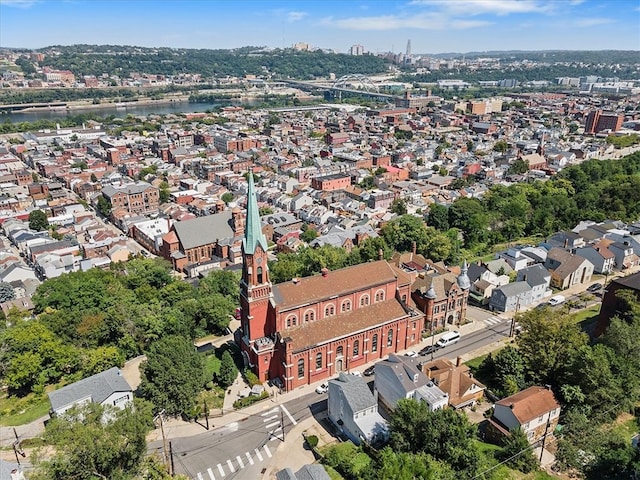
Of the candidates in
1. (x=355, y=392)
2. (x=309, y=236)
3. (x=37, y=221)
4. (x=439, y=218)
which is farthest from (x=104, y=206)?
(x=355, y=392)

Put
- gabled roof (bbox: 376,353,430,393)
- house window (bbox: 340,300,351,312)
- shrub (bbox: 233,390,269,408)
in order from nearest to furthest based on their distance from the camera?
gabled roof (bbox: 376,353,430,393), shrub (bbox: 233,390,269,408), house window (bbox: 340,300,351,312)

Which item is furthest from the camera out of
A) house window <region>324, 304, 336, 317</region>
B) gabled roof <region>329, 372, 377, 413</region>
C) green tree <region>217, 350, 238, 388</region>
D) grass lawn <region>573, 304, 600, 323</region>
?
grass lawn <region>573, 304, 600, 323</region>

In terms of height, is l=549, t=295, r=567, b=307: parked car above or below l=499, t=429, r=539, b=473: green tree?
below

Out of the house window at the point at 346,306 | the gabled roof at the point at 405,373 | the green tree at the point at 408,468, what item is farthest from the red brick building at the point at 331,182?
the green tree at the point at 408,468

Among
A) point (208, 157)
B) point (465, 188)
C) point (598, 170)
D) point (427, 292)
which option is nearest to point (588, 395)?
point (427, 292)

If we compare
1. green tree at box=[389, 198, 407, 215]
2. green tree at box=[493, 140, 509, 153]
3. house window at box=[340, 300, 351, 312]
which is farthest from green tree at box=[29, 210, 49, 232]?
green tree at box=[493, 140, 509, 153]

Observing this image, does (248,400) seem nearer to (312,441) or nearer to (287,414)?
(287,414)

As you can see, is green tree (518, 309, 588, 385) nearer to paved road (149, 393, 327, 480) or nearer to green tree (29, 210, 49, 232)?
paved road (149, 393, 327, 480)

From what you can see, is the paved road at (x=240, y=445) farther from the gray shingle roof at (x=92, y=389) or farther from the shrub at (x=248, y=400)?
the gray shingle roof at (x=92, y=389)
